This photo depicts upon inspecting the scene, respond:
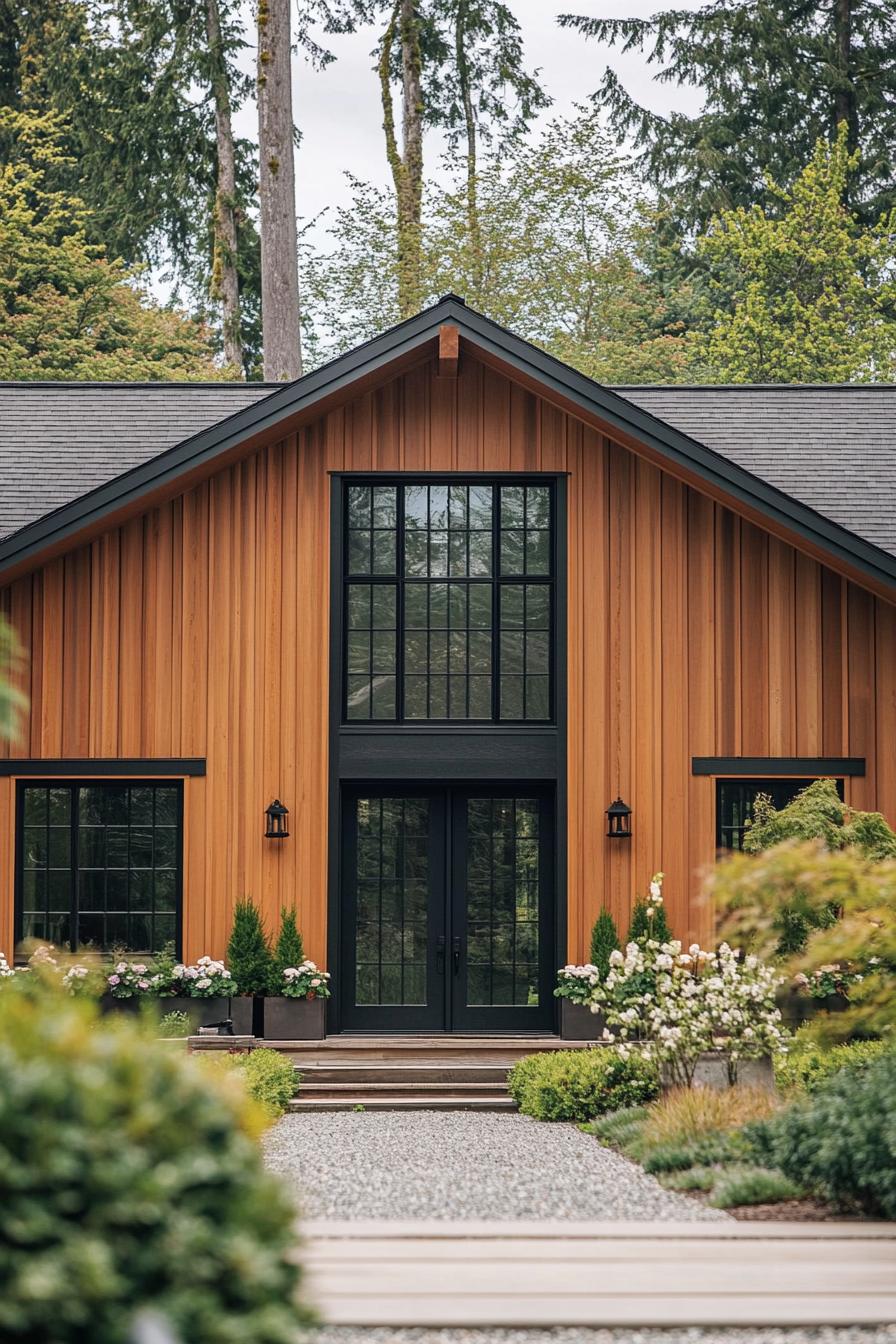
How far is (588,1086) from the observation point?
9906 mm

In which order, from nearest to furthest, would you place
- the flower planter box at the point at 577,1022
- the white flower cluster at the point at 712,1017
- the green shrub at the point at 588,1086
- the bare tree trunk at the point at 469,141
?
the white flower cluster at the point at 712,1017 → the green shrub at the point at 588,1086 → the flower planter box at the point at 577,1022 → the bare tree trunk at the point at 469,141

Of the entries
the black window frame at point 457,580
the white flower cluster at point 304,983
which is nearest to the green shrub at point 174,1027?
the white flower cluster at point 304,983

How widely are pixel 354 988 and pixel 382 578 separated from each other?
339 centimetres

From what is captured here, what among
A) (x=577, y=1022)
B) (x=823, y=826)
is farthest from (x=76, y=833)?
(x=823, y=826)

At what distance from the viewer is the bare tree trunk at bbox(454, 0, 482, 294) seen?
26.2 m

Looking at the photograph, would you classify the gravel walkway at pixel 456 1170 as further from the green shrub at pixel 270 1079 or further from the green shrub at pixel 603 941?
the green shrub at pixel 603 941

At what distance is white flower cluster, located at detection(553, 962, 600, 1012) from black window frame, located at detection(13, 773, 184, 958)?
3.10 meters

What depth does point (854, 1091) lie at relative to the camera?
23.7 ft

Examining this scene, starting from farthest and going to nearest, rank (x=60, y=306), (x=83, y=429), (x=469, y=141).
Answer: (x=469, y=141), (x=60, y=306), (x=83, y=429)

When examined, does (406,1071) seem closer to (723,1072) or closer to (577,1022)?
(577,1022)

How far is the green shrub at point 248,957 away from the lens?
37.6 ft

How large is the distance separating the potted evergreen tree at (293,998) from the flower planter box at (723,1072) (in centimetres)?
332

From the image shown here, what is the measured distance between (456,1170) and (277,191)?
46.7ft

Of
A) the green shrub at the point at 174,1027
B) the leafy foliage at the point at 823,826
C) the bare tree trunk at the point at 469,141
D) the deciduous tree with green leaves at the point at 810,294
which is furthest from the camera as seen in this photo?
the bare tree trunk at the point at 469,141
